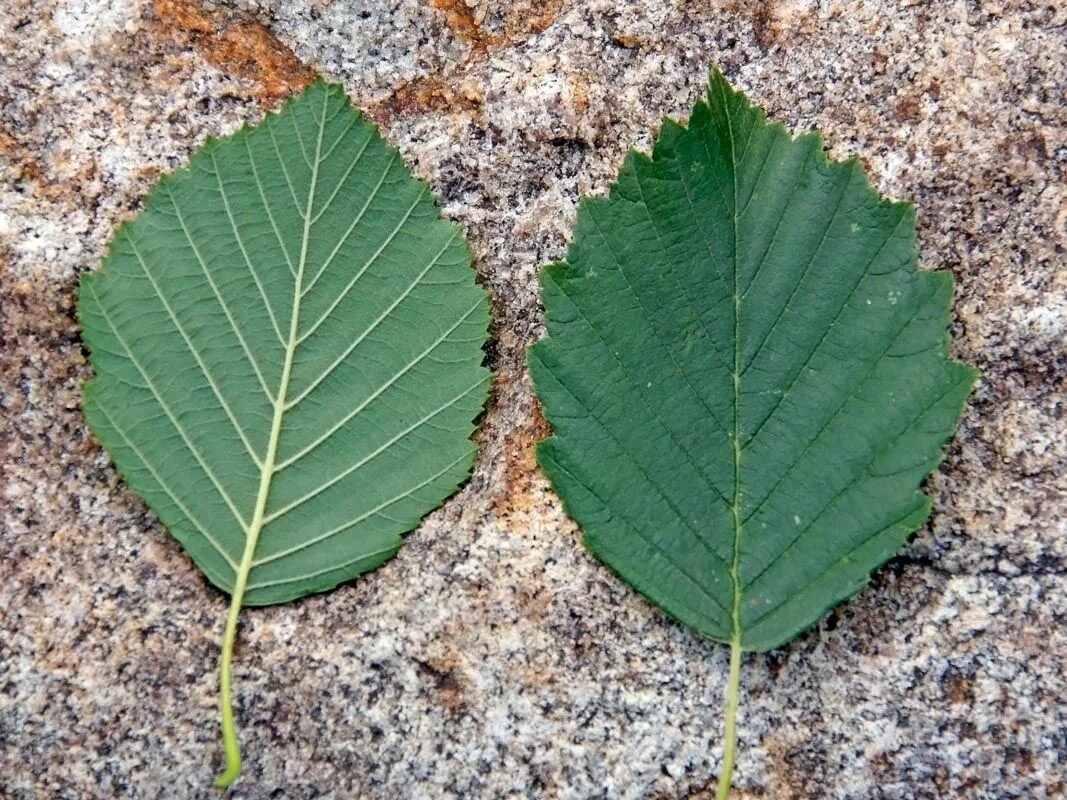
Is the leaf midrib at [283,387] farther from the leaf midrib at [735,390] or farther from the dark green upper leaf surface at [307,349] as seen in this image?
the leaf midrib at [735,390]

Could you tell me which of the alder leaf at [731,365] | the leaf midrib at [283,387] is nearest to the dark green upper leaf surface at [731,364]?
the alder leaf at [731,365]

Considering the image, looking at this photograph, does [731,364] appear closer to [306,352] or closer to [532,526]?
[532,526]

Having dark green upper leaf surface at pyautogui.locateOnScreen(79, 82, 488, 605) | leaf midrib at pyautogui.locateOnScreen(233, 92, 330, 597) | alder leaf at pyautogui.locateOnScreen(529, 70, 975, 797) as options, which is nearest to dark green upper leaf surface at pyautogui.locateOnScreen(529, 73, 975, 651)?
alder leaf at pyautogui.locateOnScreen(529, 70, 975, 797)

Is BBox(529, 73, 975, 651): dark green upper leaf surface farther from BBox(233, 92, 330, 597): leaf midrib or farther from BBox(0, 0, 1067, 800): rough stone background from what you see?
BBox(233, 92, 330, 597): leaf midrib

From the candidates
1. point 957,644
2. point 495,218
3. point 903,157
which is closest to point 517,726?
point 957,644

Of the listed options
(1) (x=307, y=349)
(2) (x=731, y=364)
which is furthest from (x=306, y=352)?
(2) (x=731, y=364)

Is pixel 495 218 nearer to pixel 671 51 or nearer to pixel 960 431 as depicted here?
pixel 671 51
